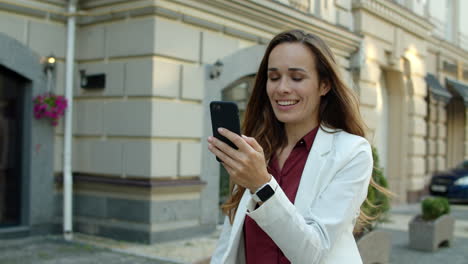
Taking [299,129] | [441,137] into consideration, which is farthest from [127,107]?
[441,137]

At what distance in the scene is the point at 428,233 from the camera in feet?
25.8

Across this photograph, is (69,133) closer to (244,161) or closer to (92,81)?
(92,81)

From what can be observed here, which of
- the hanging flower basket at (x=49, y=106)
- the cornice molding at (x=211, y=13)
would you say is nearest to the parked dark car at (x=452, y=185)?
the cornice molding at (x=211, y=13)

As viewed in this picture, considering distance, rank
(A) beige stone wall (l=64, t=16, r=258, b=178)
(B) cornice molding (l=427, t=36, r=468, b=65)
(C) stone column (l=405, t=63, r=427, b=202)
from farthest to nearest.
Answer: (B) cornice molding (l=427, t=36, r=468, b=65) → (C) stone column (l=405, t=63, r=427, b=202) → (A) beige stone wall (l=64, t=16, r=258, b=178)

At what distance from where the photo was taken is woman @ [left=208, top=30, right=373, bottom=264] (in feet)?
5.40

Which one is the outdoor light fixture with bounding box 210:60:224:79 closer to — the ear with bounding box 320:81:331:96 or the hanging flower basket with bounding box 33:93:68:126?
the hanging flower basket with bounding box 33:93:68:126

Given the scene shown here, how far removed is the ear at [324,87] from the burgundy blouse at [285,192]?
15cm

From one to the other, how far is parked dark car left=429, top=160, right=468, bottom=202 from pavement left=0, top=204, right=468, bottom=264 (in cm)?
721

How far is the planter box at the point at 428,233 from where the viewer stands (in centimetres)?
786

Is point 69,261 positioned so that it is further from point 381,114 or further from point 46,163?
point 381,114

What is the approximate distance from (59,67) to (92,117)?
0.94 m

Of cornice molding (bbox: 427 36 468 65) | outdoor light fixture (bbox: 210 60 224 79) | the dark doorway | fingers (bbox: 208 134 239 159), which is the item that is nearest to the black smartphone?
fingers (bbox: 208 134 239 159)

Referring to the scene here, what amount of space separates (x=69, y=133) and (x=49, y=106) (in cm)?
56

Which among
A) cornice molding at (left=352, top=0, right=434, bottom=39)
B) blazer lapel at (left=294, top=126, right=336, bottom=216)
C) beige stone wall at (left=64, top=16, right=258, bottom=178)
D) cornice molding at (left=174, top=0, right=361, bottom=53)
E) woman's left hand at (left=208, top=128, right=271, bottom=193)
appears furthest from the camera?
cornice molding at (left=352, top=0, right=434, bottom=39)
